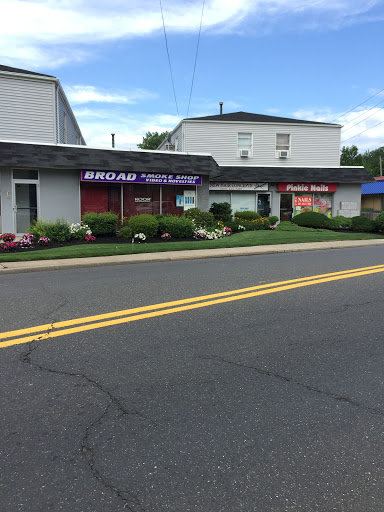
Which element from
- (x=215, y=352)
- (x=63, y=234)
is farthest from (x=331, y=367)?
(x=63, y=234)

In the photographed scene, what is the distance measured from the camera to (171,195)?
68.1 feet

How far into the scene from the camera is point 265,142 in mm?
26656

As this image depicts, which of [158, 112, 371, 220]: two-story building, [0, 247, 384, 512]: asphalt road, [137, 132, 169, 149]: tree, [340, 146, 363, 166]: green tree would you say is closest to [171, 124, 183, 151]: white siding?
[158, 112, 371, 220]: two-story building

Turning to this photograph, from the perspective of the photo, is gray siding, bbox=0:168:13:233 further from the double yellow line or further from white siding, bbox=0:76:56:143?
the double yellow line

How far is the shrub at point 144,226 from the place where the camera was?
55.5ft

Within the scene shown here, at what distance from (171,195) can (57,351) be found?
16827 millimetres

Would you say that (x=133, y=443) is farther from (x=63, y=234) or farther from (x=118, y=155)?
(x=118, y=155)

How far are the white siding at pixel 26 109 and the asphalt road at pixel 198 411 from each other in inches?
627

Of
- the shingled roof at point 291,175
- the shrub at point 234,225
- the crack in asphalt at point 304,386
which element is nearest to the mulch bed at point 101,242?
the shrub at point 234,225

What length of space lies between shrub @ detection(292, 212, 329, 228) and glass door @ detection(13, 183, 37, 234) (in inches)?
555

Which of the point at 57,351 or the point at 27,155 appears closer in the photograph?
the point at 57,351

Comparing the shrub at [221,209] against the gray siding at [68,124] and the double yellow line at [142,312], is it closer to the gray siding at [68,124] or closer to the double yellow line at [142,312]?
the gray siding at [68,124]

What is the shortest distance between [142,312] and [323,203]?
22.9 m

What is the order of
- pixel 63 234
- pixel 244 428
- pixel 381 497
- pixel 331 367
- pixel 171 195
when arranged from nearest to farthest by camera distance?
pixel 381 497
pixel 244 428
pixel 331 367
pixel 63 234
pixel 171 195
